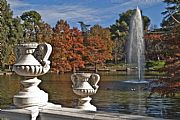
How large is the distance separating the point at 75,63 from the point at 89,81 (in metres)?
37.5

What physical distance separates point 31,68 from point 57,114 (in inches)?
31.5

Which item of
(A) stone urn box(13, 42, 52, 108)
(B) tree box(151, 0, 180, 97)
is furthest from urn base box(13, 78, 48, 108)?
(B) tree box(151, 0, 180, 97)

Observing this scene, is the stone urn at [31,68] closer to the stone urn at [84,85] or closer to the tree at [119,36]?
the stone urn at [84,85]

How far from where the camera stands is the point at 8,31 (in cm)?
4722

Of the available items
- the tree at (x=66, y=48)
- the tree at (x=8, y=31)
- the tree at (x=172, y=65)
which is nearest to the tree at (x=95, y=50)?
the tree at (x=66, y=48)

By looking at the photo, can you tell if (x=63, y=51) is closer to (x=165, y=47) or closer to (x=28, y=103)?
(x=165, y=47)

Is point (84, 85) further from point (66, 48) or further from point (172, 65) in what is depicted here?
point (66, 48)

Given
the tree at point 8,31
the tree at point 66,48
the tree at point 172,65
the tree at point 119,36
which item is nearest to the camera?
the tree at point 172,65

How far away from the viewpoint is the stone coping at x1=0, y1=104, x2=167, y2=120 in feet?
13.4

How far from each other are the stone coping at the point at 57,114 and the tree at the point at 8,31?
37.4 metres

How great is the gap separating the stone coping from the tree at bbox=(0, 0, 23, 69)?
37.4m

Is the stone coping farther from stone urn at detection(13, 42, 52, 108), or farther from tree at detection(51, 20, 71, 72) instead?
tree at detection(51, 20, 71, 72)

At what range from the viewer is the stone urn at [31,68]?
5004 mm

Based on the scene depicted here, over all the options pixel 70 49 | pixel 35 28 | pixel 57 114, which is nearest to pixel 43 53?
pixel 57 114
